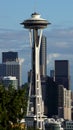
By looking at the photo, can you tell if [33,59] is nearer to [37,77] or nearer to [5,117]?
[37,77]

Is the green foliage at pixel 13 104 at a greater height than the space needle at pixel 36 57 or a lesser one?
greater

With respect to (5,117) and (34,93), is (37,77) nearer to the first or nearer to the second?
(34,93)

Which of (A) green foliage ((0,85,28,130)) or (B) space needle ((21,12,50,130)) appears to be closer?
(A) green foliage ((0,85,28,130))

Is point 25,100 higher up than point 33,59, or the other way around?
point 25,100

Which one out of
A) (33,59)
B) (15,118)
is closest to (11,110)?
(15,118)

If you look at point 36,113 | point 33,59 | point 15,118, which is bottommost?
point 36,113

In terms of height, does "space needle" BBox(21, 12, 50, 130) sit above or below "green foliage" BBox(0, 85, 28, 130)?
below

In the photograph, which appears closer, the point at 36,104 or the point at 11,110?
the point at 11,110

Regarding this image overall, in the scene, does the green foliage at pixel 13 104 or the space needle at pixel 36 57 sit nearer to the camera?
the green foliage at pixel 13 104

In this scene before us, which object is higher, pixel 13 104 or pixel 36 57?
pixel 13 104

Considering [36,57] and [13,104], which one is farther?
[36,57]
